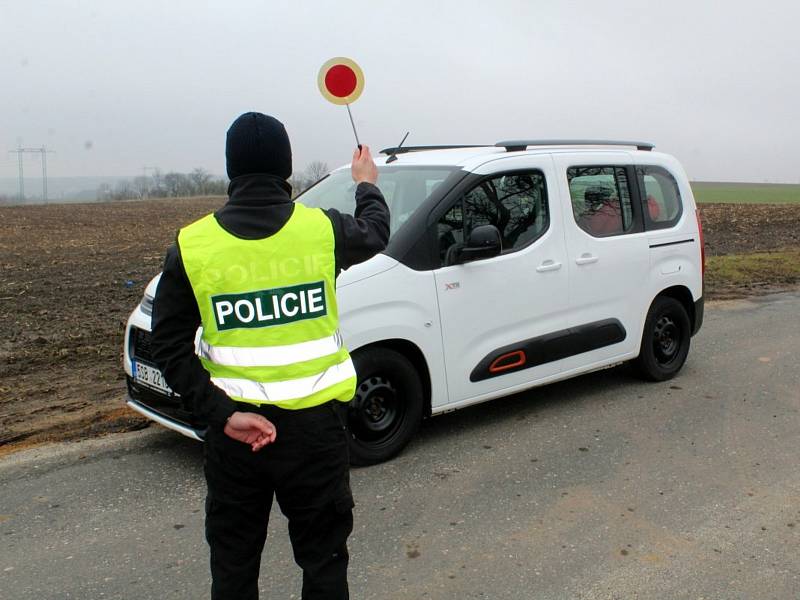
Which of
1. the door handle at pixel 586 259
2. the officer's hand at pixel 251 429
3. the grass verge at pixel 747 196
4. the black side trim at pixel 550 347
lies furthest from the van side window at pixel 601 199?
the grass verge at pixel 747 196

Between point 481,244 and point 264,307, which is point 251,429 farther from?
point 481,244

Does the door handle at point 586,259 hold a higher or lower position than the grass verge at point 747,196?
lower

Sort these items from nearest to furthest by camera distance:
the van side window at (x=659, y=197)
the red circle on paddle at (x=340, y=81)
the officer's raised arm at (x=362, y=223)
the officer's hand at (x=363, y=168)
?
the officer's raised arm at (x=362, y=223)
the officer's hand at (x=363, y=168)
the red circle on paddle at (x=340, y=81)
the van side window at (x=659, y=197)

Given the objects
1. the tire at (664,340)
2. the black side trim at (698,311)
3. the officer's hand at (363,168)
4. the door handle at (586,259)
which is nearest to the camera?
the officer's hand at (363,168)

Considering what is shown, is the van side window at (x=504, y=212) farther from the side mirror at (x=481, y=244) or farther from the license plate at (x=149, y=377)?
the license plate at (x=149, y=377)

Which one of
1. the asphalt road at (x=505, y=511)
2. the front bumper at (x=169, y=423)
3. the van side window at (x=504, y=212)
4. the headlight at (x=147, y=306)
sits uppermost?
the van side window at (x=504, y=212)

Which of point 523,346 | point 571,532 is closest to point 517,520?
point 571,532

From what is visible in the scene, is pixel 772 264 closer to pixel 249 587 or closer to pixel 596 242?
pixel 596 242

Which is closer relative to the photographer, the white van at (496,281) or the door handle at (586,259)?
the white van at (496,281)

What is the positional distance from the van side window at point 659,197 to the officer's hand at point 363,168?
3903mm

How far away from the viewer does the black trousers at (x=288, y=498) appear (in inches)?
93.7

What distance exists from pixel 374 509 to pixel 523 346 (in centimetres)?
163

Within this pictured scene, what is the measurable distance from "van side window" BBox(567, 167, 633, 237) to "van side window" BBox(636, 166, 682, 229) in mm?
212

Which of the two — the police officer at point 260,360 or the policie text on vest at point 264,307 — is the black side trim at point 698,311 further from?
the policie text on vest at point 264,307
